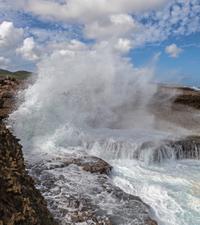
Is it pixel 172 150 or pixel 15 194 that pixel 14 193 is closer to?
pixel 15 194

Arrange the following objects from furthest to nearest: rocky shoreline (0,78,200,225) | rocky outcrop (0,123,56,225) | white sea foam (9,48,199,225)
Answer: white sea foam (9,48,199,225)
rocky shoreline (0,78,200,225)
rocky outcrop (0,123,56,225)

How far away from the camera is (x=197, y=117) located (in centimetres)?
1748

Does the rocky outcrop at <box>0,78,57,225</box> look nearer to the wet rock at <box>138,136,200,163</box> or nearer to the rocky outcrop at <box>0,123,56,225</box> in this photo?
the rocky outcrop at <box>0,123,56,225</box>

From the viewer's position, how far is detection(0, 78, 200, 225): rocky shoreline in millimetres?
3359

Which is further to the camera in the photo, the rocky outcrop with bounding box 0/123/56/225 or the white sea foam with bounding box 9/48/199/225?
the white sea foam with bounding box 9/48/199/225

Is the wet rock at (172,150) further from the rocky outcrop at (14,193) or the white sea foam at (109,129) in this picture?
the rocky outcrop at (14,193)

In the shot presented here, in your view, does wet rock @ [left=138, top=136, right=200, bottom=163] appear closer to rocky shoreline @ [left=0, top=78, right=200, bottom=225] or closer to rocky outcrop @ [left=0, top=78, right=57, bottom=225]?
rocky shoreline @ [left=0, top=78, right=200, bottom=225]

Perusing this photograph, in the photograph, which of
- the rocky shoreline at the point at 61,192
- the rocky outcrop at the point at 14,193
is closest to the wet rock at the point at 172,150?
the rocky shoreline at the point at 61,192

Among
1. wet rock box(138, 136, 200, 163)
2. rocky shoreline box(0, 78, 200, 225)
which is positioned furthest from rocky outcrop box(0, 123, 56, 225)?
wet rock box(138, 136, 200, 163)

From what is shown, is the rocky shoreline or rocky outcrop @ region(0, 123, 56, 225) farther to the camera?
the rocky shoreline

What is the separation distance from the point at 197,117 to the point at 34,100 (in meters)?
9.29

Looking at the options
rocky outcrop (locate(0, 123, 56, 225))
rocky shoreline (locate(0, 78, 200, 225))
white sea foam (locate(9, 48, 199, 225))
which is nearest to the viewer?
rocky outcrop (locate(0, 123, 56, 225))

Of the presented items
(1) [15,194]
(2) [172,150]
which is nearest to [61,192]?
(1) [15,194]

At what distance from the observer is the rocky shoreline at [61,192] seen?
11.0 ft
